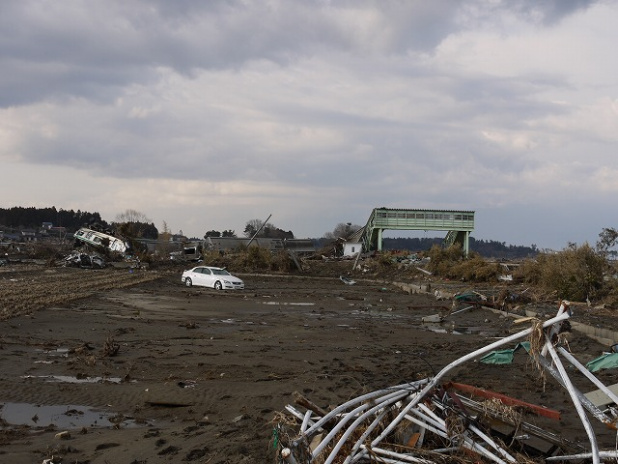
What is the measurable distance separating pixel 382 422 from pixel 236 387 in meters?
5.59

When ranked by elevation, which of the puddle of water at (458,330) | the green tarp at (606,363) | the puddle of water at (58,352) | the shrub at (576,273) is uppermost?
the shrub at (576,273)

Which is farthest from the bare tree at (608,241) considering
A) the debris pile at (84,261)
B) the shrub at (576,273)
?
the debris pile at (84,261)

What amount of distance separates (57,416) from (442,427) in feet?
20.2

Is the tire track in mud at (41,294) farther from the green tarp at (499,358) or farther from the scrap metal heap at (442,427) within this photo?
the scrap metal heap at (442,427)

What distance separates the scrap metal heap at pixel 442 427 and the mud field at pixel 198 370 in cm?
144

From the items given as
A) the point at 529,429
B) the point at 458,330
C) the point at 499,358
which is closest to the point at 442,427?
the point at 529,429

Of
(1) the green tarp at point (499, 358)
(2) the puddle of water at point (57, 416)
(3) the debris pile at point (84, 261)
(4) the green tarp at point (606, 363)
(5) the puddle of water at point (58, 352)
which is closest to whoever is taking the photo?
(2) the puddle of water at point (57, 416)

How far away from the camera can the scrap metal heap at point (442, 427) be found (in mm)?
5469

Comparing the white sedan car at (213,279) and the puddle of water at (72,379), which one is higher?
the white sedan car at (213,279)

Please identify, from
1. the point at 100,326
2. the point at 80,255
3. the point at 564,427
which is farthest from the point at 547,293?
the point at 80,255

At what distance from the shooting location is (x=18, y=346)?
15.0 meters

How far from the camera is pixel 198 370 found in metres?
13.0

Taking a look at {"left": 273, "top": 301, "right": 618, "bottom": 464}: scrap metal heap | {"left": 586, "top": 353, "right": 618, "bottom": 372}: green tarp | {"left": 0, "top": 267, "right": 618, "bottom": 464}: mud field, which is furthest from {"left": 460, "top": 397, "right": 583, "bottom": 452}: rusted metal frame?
{"left": 586, "top": 353, "right": 618, "bottom": 372}: green tarp

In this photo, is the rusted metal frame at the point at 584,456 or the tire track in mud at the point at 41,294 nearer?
the rusted metal frame at the point at 584,456
